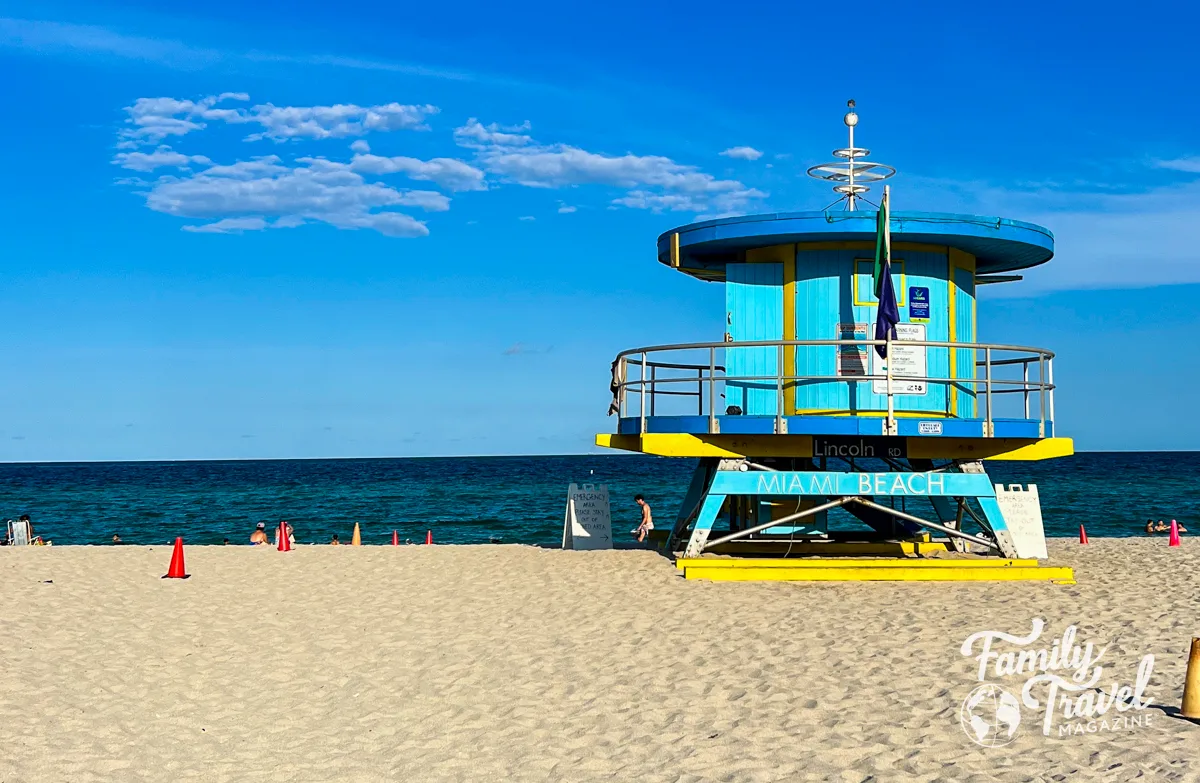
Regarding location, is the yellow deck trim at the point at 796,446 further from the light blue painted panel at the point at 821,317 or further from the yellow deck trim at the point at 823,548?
the yellow deck trim at the point at 823,548

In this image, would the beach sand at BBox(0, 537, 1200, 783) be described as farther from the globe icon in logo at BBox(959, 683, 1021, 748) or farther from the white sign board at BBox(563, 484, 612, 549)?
the white sign board at BBox(563, 484, 612, 549)

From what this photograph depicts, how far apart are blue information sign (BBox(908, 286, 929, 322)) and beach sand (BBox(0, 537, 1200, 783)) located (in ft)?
11.7

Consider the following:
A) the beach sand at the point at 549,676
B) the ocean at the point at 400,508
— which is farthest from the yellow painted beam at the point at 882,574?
the ocean at the point at 400,508

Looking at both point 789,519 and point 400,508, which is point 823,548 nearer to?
point 789,519

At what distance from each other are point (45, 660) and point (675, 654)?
241 inches

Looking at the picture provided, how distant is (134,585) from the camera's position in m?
16.6

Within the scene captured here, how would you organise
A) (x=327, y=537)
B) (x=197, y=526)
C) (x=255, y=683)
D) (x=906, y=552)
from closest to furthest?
(x=255, y=683)
(x=906, y=552)
(x=327, y=537)
(x=197, y=526)

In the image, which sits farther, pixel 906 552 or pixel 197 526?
pixel 197 526

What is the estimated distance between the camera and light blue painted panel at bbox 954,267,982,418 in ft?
54.1

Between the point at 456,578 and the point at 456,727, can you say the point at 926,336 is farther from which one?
the point at 456,727

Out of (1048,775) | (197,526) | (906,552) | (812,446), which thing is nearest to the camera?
(1048,775)

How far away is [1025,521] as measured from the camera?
61.8 feet

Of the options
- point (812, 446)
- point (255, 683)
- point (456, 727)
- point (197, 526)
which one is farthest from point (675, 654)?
point (197, 526)

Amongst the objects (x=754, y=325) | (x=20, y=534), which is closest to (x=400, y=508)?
(x=20, y=534)
